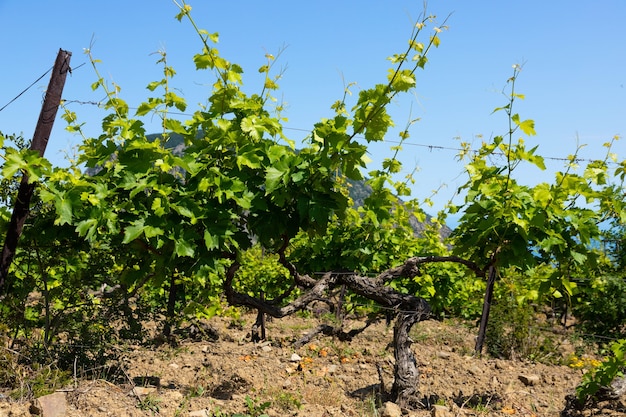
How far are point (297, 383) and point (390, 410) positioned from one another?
1336 mm

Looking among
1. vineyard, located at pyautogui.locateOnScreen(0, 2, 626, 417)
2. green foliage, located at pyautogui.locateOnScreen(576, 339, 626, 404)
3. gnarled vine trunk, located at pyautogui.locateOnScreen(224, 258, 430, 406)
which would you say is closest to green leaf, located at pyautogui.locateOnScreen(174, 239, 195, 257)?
vineyard, located at pyautogui.locateOnScreen(0, 2, 626, 417)

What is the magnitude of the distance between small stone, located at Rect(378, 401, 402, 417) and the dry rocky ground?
0.04 ft

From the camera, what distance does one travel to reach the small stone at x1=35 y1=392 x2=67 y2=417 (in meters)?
3.96

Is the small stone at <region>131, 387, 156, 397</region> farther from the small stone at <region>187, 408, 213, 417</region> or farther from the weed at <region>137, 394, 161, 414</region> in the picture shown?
the small stone at <region>187, 408, 213, 417</region>

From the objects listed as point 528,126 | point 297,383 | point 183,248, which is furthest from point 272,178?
point 297,383

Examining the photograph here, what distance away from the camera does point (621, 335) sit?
859 centimetres

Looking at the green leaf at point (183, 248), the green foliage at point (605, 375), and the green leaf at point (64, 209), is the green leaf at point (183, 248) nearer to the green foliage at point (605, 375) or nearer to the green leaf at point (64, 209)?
the green leaf at point (64, 209)

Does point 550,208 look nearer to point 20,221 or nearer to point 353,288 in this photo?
point 353,288

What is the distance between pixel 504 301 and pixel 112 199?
5.86 metres

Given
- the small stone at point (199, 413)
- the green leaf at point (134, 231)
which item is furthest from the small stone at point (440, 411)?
the green leaf at point (134, 231)

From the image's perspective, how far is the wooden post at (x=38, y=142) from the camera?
15.0 ft

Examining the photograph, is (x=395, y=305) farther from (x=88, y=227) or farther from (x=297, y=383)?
(x=88, y=227)

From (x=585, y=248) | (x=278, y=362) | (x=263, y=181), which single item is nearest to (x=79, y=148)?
(x=263, y=181)

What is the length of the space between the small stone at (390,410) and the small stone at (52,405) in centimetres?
235
